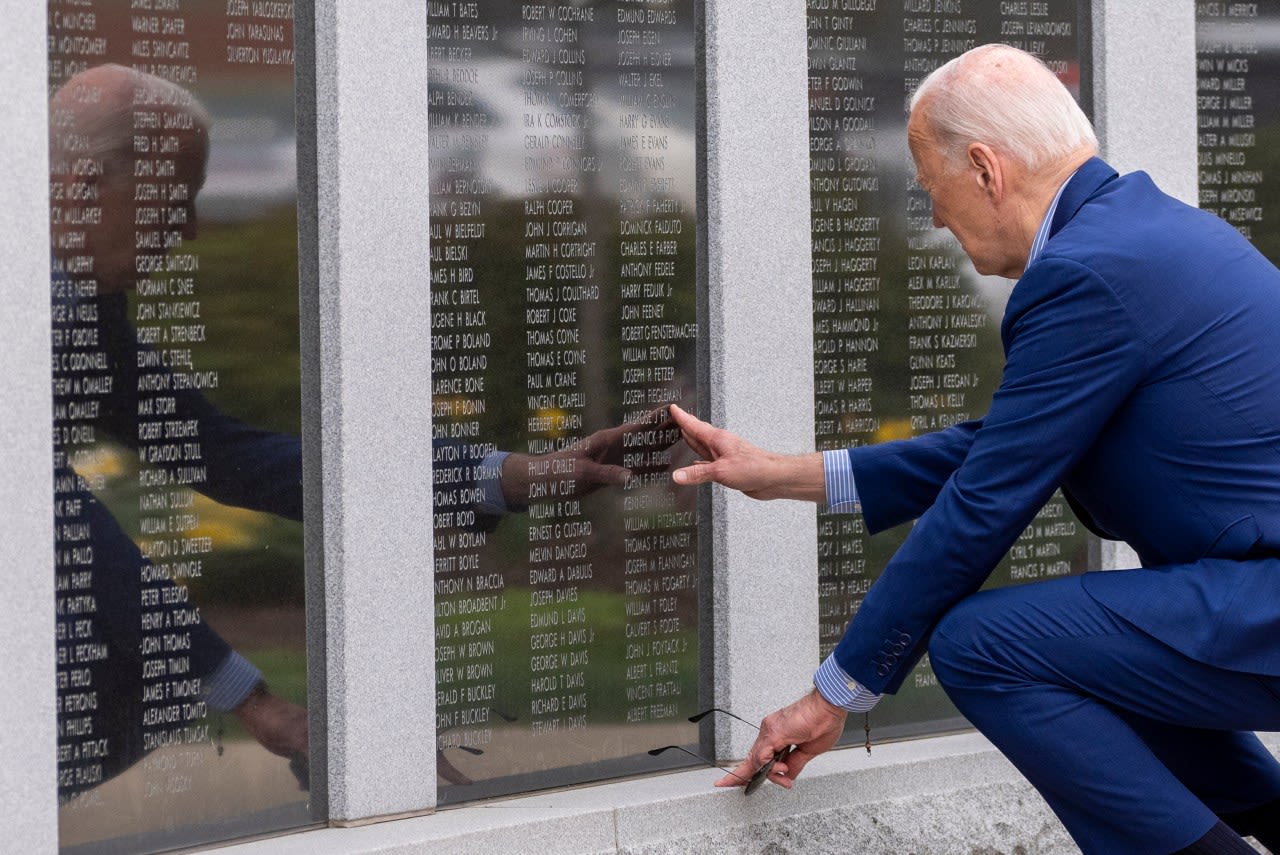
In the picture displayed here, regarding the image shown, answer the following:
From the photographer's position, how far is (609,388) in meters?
4.63

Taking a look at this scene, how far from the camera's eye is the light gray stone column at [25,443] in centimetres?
370

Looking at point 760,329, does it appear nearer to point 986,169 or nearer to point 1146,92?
point 986,169

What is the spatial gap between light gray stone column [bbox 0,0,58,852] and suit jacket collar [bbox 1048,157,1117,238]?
2.21 meters

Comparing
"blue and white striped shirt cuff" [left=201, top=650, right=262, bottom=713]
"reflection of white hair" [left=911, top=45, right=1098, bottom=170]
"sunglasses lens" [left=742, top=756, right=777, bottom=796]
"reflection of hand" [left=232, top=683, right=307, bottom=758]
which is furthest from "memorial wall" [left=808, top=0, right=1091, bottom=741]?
"blue and white striped shirt cuff" [left=201, top=650, right=262, bottom=713]

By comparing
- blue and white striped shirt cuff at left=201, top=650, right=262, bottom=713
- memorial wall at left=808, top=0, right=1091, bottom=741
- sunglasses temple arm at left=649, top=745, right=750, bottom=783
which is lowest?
sunglasses temple arm at left=649, top=745, right=750, bottom=783

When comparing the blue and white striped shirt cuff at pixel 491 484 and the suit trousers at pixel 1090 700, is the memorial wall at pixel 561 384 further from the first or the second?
the suit trousers at pixel 1090 700

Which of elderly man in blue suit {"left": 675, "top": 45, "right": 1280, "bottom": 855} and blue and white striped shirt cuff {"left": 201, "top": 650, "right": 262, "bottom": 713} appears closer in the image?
elderly man in blue suit {"left": 675, "top": 45, "right": 1280, "bottom": 855}

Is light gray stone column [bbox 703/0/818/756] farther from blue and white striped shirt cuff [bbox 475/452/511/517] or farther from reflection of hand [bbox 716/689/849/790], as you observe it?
reflection of hand [bbox 716/689/849/790]

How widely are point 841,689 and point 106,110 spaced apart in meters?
2.12

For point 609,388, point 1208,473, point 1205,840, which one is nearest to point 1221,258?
point 1208,473

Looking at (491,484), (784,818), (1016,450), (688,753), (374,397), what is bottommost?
(784,818)

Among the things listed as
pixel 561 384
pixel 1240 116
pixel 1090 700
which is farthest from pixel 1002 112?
pixel 1240 116

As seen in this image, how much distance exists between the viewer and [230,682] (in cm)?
410

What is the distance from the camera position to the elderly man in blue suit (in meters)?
3.24
